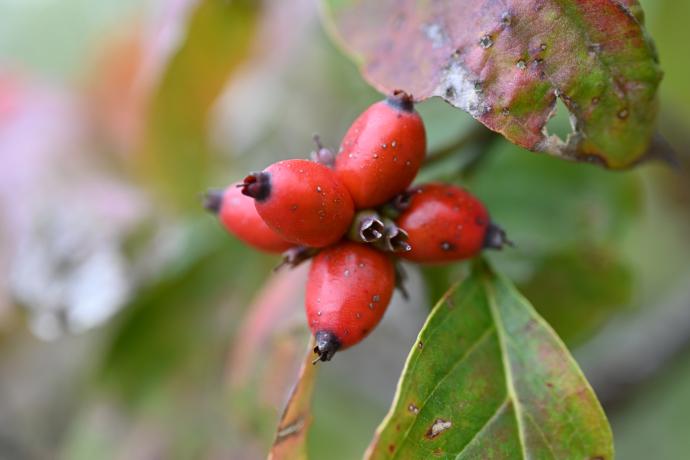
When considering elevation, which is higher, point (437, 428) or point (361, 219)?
point (361, 219)

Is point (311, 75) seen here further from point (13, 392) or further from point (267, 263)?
point (13, 392)

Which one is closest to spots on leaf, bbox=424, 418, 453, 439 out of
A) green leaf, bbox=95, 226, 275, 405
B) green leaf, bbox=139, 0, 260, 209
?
green leaf, bbox=95, 226, 275, 405

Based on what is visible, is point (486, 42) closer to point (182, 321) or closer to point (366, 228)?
point (366, 228)

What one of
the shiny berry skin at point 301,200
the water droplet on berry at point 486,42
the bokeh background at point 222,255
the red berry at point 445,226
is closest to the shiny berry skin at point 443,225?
the red berry at point 445,226

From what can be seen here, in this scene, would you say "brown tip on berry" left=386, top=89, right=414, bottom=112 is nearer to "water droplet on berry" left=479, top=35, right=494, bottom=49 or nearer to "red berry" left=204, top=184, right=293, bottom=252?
"water droplet on berry" left=479, top=35, right=494, bottom=49

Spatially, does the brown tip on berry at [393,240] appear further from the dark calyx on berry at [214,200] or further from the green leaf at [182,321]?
the green leaf at [182,321]

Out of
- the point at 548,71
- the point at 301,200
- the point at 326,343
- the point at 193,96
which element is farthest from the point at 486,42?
the point at 193,96

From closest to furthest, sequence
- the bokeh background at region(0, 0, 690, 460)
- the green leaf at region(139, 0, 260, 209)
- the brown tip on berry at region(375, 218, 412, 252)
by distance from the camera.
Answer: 1. the brown tip on berry at region(375, 218, 412, 252)
2. the bokeh background at region(0, 0, 690, 460)
3. the green leaf at region(139, 0, 260, 209)
